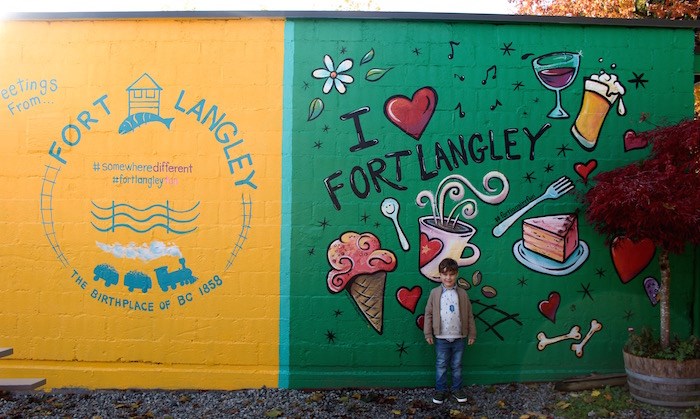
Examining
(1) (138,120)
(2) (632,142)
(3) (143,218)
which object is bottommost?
(3) (143,218)

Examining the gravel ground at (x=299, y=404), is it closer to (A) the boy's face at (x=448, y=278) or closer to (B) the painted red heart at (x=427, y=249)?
(A) the boy's face at (x=448, y=278)

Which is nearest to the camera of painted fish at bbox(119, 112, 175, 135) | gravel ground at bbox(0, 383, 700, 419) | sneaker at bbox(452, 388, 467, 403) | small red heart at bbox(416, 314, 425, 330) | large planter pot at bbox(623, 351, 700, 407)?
large planter pot at bbox(623, 351, 700, 407)

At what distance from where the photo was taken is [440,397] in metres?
5.19

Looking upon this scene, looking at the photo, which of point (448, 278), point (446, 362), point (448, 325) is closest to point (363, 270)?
point (448, 278)

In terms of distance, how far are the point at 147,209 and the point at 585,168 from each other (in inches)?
161

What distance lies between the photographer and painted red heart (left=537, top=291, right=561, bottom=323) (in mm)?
5516

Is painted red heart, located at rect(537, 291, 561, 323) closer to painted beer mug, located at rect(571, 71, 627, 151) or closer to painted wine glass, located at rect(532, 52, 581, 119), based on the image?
painted beer mug, located at rect(571, 71, 627, 151)

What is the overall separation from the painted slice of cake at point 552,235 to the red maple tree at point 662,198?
398 millimetres

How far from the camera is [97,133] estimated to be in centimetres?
560

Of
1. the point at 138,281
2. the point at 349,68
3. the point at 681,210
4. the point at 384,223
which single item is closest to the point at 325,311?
the point at 384,223

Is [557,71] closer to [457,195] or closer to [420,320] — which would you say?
[457,195]

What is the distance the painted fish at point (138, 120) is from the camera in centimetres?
559

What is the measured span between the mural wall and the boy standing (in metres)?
0.27

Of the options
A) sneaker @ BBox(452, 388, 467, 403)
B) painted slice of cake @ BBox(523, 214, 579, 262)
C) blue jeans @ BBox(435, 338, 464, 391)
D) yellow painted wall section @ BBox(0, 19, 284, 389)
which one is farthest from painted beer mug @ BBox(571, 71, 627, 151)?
yellow painted wall section @ BBox(0, 19, 284, 389)
